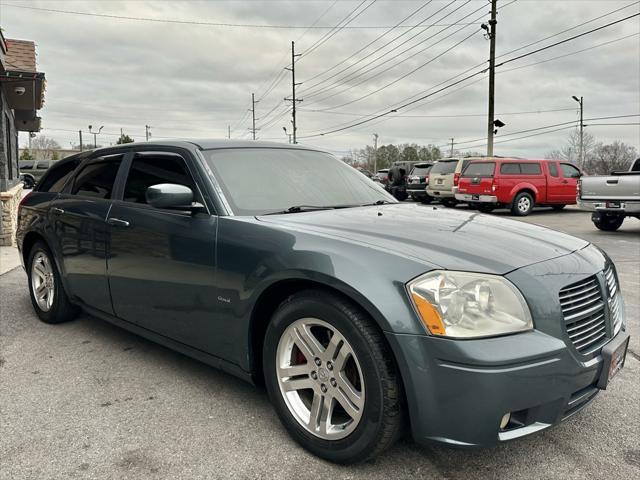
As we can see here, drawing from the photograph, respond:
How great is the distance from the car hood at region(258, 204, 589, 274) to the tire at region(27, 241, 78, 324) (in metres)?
2.52

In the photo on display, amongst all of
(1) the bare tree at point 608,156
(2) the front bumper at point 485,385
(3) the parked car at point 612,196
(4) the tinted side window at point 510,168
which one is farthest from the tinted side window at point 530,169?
(1) the bare tree at point 608,156

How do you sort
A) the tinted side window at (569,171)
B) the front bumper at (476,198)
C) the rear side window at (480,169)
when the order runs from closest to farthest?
the front bumper at (476,198), the rear side window at (480,169), the tinted side window at (569,171)

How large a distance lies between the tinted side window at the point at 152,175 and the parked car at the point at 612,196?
33.5ft

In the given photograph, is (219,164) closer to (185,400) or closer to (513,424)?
(185,400)

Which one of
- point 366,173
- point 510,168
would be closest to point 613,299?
point 510,168

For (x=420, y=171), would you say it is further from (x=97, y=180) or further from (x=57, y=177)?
(x=97, y=180)

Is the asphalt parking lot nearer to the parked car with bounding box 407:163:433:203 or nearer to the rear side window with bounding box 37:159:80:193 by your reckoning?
the rear side window with bounding box 37:159:80:193

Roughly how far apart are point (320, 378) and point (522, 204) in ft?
50.7

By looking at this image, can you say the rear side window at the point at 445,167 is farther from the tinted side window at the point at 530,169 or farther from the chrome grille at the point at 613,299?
the chrome grille at the point at 613,299

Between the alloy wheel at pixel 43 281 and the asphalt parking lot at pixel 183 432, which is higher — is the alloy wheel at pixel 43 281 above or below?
A: above

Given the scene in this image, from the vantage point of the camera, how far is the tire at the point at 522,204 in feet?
53.1

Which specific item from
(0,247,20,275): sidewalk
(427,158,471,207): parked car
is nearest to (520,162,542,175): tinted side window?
(427,158,471,207): parked car

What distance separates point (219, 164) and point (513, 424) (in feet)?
7.04

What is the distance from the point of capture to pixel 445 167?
18531 mm
